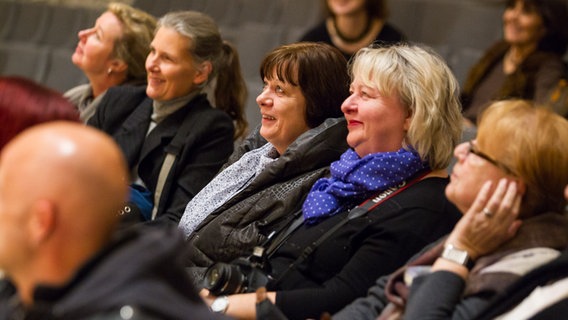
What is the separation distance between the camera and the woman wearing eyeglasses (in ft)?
7.59

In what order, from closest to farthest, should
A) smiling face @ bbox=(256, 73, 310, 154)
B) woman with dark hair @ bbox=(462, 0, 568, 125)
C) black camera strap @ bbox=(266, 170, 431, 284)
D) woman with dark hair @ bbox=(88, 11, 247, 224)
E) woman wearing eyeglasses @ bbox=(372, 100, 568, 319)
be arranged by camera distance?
woman wearing eyeglasses @ bbox=(372, 100, 568, 319) → black camera strap @ bbox=(266, 170, 431, 284) → smiling face @ bbox=(256, 73, 310, 154) → woman with dark hair @ bbox=(88, 11, 247, 224) → woman with dark hair @ bbox=(462, 0, 568, 125)

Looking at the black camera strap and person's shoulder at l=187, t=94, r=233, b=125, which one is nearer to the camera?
the black camera strap

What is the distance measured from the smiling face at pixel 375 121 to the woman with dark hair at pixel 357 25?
212 cm

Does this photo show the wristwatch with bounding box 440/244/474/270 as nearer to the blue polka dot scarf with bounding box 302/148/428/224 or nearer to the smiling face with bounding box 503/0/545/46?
the blue polka dot scarf with bounding box 302/148/428/224

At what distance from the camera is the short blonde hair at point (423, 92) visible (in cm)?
296

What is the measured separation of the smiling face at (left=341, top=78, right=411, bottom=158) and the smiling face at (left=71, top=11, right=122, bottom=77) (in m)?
1.70

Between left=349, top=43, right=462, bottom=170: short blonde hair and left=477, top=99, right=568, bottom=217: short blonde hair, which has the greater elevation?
left=477, top=99, right=568, bottom=217: short blonde hair

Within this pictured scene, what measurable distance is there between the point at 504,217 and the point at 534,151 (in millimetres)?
157

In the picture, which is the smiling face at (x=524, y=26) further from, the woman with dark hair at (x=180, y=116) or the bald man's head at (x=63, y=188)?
the bald man's head at (x=63, y=188)

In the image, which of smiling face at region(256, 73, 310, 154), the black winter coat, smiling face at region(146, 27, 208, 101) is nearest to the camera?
the black winter coat

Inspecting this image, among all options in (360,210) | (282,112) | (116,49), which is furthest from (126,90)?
(360,210)

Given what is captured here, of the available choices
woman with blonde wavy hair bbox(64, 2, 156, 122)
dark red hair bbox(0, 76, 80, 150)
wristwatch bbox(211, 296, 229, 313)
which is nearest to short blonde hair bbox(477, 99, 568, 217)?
wristwatch bbox(211, 296, 229, 313)

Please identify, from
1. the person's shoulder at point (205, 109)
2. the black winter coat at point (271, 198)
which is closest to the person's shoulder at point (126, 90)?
the person's shoulder at point (205, 109)

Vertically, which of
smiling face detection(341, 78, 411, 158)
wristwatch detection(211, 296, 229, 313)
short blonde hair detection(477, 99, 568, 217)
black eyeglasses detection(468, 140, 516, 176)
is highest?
short blonde hair detection(477, 99, 568, 217)
